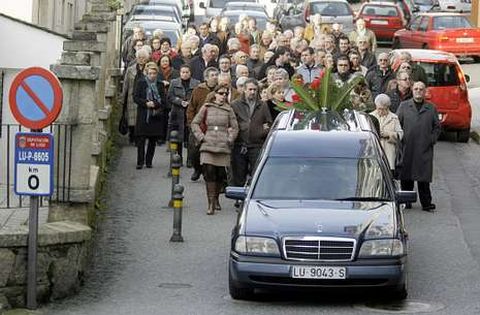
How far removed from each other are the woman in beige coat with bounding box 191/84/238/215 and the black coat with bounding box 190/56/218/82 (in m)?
6.56

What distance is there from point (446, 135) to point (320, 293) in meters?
14.3

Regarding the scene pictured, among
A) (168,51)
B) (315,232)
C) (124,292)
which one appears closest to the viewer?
(315,232)

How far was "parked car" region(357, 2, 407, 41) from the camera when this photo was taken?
167 feet

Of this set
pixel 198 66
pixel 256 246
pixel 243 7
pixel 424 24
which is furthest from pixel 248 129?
pixel 243 7

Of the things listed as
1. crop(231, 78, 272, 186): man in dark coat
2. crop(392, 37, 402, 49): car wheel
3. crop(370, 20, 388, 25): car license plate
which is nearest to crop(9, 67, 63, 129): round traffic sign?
crop(231, 78, 272, 186): man in dark coat

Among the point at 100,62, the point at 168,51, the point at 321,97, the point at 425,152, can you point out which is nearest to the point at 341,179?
the point at 321,97

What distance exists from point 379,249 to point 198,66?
44.0ft

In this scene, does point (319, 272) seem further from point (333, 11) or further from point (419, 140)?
point (333, 11)

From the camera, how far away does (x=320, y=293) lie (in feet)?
50.0

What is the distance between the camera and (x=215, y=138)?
20266 mm

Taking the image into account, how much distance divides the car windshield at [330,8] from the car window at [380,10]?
1424mm

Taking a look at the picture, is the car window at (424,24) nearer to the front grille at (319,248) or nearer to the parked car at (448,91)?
the parked car at (448,91)

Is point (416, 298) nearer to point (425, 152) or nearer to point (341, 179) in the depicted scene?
point (341, 179)

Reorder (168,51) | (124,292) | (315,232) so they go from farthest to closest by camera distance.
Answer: (168,51) → (124,292) → (315,232)
